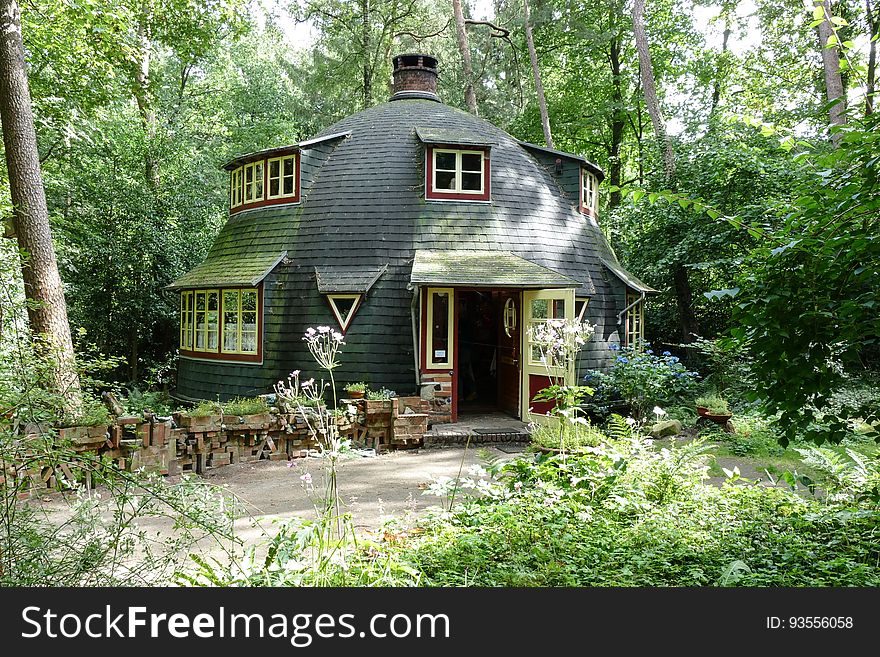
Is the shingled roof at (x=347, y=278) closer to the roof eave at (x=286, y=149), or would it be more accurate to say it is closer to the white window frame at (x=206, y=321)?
the white window frame at (x=206, y=321)

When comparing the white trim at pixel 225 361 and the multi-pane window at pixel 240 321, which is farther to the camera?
the multi-pane window at pixel 240 321

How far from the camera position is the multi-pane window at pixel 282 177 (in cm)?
1263

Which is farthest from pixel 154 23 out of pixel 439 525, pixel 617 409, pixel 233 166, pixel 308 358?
pixel 439 525

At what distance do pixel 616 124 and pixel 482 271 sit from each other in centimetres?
1969

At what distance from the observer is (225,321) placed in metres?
12.2

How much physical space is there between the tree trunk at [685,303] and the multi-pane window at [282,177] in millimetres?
Answer: 10627

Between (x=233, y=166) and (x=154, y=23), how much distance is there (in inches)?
260

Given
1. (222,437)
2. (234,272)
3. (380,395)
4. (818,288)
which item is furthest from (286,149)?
(818,288)

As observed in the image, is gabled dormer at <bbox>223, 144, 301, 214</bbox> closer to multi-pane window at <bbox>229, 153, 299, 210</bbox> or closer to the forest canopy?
multi-pane window at <bbox>229, 153, 299, 210</bbox>

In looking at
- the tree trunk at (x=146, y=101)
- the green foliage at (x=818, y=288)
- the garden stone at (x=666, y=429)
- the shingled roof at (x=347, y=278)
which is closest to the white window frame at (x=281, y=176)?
the shingled roof at (x=347, y=278)

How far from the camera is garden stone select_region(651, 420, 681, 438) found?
1012 centimetres

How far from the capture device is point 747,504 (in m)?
5.08

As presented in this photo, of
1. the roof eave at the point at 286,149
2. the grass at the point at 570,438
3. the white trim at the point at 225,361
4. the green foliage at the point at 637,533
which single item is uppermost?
the roof eave at the point at 286,149

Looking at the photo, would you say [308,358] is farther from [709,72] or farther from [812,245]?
[709,72]
